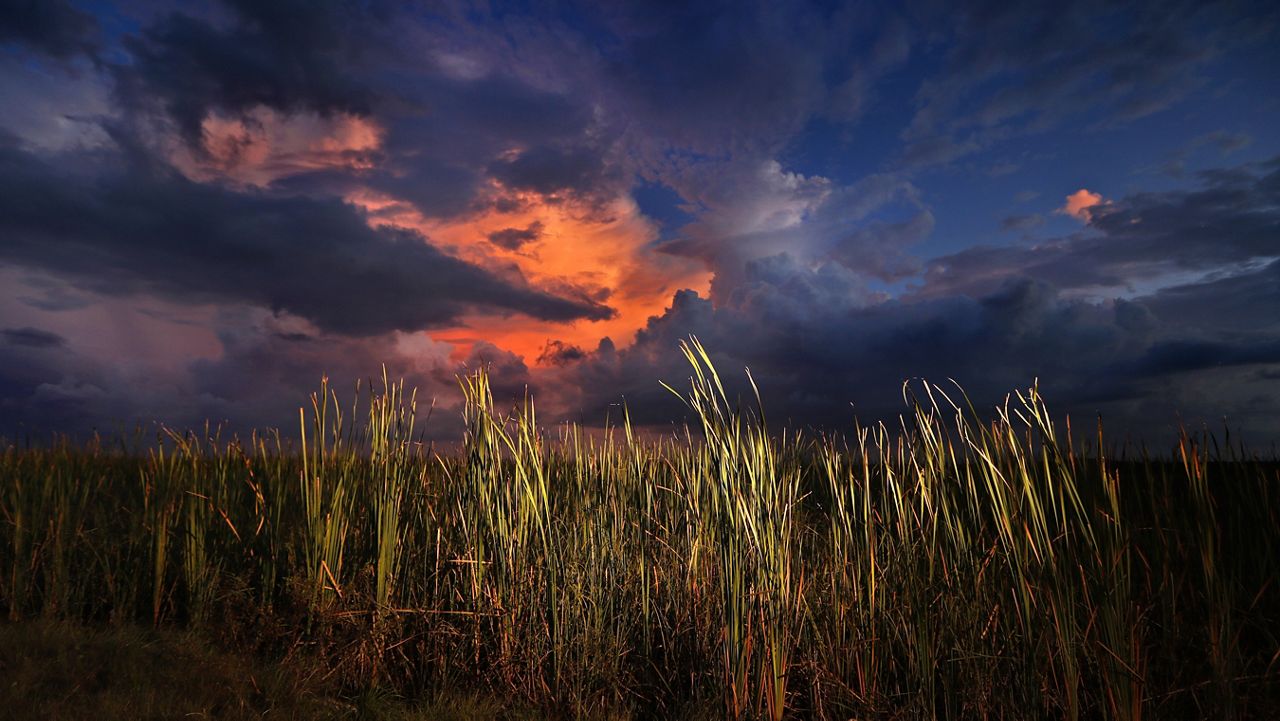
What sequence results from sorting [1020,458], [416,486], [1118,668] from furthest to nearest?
[416,486], [1020,458], [1118,668]

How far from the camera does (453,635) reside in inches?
167

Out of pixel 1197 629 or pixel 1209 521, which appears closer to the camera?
pixel 1209 521

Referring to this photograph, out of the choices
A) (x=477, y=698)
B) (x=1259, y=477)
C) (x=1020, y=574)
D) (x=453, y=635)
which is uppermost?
(x=1259, y=477)

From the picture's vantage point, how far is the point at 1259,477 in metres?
4.22

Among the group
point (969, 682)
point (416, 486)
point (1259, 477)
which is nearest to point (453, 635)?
point (416, 486)

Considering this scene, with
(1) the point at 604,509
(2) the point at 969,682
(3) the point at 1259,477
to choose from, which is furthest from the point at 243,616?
(3) the point at 1259,477

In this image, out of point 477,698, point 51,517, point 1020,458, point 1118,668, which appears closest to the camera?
point 1118,668

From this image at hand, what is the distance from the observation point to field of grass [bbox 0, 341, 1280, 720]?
3.38 m

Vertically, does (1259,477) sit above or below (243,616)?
above

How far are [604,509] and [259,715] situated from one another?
1950 millimetres

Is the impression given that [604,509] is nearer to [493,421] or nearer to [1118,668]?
[493,421]

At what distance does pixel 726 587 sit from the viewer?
3461 millimetres

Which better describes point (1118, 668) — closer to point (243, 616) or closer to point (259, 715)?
point (259, 715)

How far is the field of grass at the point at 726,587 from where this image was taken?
11.1 ft
